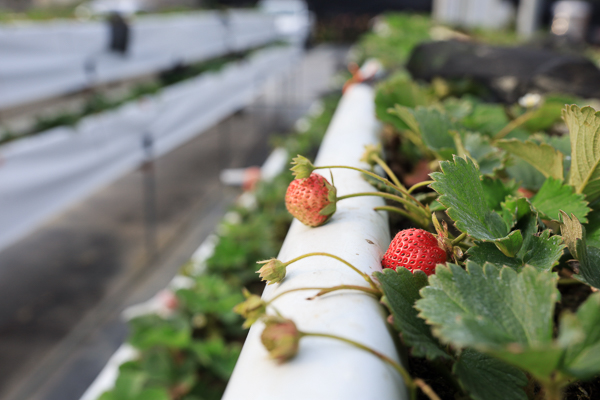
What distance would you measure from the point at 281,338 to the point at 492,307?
0.15 metres

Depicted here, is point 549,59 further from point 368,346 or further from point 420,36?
point 420,36

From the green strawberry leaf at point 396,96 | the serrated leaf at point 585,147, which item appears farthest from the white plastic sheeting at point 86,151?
the serrated leaf at point 585,147

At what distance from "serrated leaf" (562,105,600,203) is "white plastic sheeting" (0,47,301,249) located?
6.12ft

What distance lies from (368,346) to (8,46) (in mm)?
2108

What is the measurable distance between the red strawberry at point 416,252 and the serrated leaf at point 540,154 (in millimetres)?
158

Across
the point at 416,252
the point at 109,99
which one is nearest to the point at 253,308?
the point at 416,252

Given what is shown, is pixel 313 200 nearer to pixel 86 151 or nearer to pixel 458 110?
pixel 458 110

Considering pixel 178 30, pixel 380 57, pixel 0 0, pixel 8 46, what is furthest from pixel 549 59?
pixel 0 0

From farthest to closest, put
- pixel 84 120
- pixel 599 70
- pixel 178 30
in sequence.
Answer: pixel 178 30 → pixel 84 120 → pixel 599 70

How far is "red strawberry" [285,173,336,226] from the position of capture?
50 cm

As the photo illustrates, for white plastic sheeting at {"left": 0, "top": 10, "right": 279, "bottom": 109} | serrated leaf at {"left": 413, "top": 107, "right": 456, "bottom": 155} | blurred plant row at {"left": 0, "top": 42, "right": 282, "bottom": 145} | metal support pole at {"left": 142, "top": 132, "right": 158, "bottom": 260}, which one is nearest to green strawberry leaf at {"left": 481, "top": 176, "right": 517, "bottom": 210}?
serrated leaf at {"left": 413, "top": 107, "right": 456, "bottom": 155}

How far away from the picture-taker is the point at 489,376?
13.8 inches

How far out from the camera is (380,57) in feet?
7.37

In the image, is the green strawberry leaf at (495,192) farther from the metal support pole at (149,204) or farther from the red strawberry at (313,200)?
the metal support pole at (149,204)
